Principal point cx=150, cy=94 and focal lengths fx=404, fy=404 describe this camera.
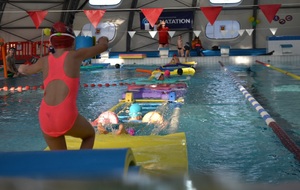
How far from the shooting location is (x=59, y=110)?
9.58 feet

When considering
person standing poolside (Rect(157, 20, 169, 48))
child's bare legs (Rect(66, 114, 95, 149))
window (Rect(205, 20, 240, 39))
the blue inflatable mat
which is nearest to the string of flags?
person standing poolside (Rect(157, 20, 169, 48))

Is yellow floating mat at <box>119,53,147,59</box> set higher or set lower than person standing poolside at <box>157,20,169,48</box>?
lower

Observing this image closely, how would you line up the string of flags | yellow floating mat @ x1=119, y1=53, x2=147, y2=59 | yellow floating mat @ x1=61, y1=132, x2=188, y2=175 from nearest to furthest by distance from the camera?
1. yellow floating mat @ x1=61, y1=132, x2=188, y2=175
2. the string of flags
3. yellow floating mat @ x1=119, y1=53, x2=147, y2=59

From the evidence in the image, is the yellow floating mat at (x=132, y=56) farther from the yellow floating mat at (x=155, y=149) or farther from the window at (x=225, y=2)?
the yellow floating mat at (x=155, y=149)

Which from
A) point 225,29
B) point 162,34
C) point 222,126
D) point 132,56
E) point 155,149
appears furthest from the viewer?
point 225,29

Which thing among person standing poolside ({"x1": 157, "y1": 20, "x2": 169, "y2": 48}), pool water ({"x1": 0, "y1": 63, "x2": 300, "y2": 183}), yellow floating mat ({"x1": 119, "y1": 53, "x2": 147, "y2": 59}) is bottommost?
pool water ({"x1": 0, "y1": 63, "x2": 300, "y2": 183})

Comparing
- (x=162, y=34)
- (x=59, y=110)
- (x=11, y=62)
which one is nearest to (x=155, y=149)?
(x=59, y=110)

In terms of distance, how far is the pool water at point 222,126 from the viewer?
3.85 meters

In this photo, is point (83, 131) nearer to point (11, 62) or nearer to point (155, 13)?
point (155, 13)

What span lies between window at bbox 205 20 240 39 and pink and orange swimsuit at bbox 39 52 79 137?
21290mm

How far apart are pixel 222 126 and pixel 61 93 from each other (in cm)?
320

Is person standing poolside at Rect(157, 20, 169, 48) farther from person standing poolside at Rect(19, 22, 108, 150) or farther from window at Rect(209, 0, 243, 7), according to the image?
person standing poolside at Rect(19, 22, 108, 150)

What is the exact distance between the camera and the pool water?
3852 mm

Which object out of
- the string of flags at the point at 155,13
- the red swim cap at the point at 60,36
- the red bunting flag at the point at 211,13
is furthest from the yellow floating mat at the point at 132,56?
the red swim cap at the point at 60,36
